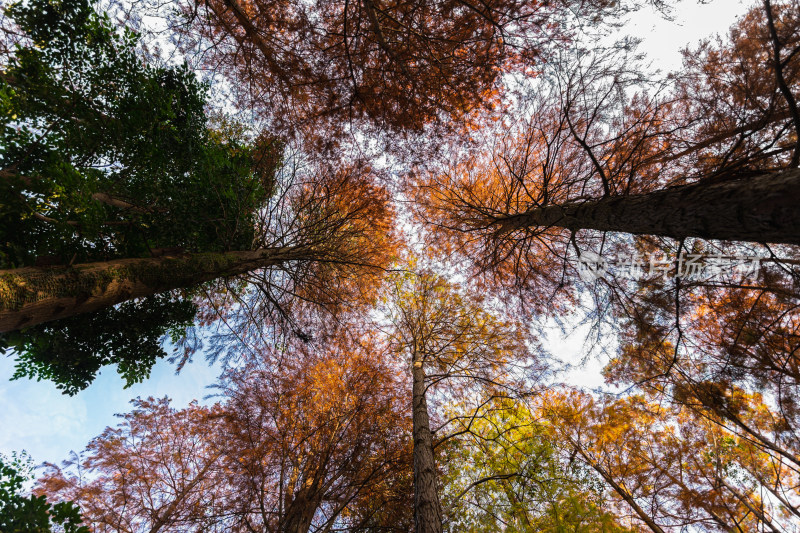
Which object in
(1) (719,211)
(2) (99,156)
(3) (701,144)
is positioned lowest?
(1) (719,211)

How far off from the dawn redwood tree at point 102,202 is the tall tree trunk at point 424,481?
3.59m

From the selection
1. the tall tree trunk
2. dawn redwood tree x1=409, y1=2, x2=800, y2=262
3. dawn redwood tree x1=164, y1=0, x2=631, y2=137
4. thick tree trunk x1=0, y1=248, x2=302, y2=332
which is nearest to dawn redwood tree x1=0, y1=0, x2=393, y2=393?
thick tree trunk x1=0, y1=248, x2=302, y2=332

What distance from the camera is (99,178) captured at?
3.20 m

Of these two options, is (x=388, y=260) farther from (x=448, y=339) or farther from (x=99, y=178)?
(x=99, y=178)

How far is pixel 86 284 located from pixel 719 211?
5335 mm

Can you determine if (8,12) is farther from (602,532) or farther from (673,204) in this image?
(602,532)

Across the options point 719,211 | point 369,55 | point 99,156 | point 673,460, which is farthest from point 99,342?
point 673,460

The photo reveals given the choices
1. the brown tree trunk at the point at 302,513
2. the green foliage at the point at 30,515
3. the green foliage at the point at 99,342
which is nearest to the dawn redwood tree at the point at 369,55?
the green foliage at the point at 99,342

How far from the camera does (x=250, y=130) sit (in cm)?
532

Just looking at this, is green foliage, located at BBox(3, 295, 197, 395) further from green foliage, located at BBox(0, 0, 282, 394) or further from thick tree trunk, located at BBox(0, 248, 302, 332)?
thick tree trunk, located at BBox(0, 248, 302, 332)

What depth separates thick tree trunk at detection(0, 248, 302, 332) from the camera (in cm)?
196

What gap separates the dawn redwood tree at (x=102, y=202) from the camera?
92.7 inches

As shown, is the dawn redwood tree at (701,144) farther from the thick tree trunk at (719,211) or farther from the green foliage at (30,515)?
the green foliage at (30,515)

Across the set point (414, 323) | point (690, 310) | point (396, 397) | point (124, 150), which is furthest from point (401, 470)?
point (124, 150)
